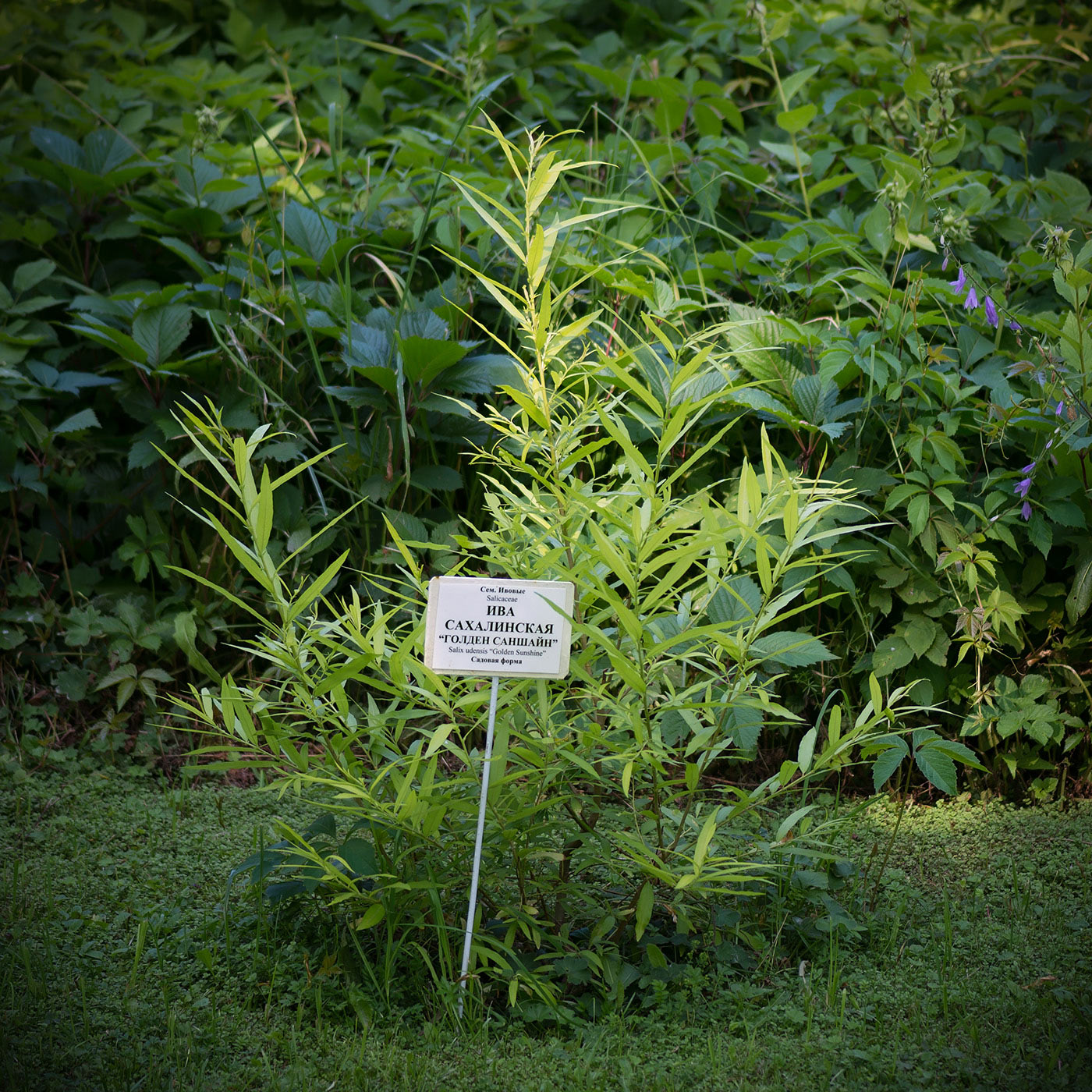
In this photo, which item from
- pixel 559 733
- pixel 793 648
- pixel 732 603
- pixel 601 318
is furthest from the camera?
pixel 601 318

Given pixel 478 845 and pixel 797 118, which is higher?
pixel 797 118

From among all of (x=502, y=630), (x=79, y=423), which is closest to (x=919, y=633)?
(x=502, y=630)

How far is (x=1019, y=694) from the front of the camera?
2.24 metres

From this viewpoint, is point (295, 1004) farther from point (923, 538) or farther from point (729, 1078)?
point (923, 538)

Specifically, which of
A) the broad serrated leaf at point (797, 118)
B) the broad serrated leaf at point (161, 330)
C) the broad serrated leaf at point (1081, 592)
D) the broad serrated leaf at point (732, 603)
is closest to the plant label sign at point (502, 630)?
the broad serrated leaf at point (732, 603)

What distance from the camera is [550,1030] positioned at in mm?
1556

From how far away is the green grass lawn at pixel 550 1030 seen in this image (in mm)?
1407

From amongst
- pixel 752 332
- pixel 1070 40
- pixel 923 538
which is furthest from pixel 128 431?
pixel 1070 40

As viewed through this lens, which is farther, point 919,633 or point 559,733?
point 919,633

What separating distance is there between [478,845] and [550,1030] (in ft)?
1.04

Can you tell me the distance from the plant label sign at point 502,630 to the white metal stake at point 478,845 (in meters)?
0.04

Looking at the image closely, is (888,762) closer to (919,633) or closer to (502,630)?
(919,633)

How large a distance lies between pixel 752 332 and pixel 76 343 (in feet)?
6.64

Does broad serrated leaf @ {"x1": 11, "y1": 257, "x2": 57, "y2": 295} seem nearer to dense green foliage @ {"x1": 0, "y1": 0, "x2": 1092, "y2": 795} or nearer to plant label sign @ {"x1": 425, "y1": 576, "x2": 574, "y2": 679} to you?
dense green foliage @ {"x1": 0, "y1": 0, "x2": 1092, "y2": 795}
